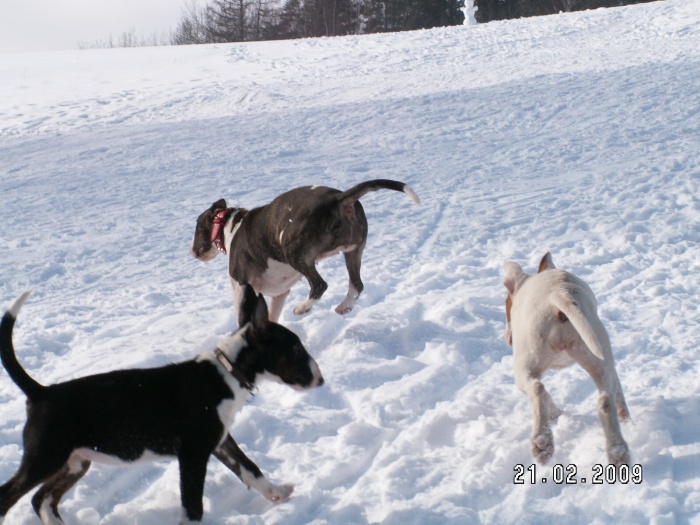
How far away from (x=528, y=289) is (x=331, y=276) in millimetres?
3393

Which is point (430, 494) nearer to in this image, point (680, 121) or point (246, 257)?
point (246, 257)

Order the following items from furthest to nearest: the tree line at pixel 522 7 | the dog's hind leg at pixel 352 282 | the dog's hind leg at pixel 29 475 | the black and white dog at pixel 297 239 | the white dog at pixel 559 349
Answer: the tree line at pixel 522 7, the dog's hind leg at pixel 352 282, the black and white dog at pixel 297 239, the white dog at pixel 559 349, the dog's hind leg at pixel 29 475

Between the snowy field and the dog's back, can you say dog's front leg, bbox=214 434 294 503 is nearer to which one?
the snowy field

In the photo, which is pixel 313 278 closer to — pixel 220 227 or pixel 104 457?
pixel 220 227

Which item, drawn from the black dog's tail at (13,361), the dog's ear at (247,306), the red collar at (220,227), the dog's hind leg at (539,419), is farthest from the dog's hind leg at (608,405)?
the red collar at (220,227)

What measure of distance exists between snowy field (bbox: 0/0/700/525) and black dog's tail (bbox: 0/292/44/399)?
709mm

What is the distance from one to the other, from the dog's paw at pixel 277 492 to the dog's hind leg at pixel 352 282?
2560 millimetres

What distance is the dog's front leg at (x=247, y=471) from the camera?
148 inches

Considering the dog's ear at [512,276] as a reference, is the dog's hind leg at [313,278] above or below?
below

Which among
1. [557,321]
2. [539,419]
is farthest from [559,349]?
[539,419]

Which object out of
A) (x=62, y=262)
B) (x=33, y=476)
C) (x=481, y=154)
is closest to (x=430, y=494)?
(x=33, y=476)

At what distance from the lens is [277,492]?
3775mm

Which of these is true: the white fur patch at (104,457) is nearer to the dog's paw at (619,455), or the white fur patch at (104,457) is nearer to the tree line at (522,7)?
the dog's paw at (619,455)

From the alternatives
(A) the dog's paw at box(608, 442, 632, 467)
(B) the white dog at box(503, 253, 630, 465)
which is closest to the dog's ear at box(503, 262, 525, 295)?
(B) the white dog at box(503, 253, 630, 465)
